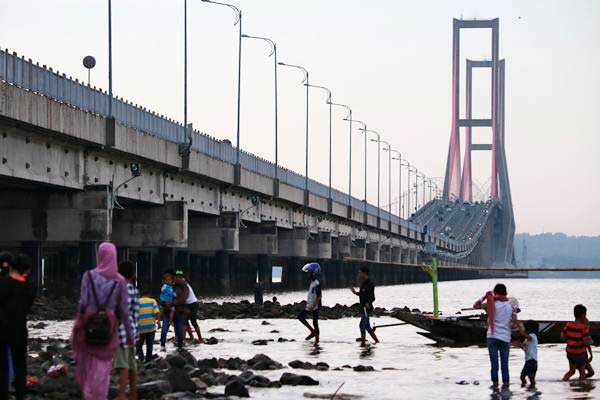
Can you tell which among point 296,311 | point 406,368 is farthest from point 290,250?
point 406,368

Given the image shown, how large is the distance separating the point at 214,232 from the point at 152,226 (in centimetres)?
1317

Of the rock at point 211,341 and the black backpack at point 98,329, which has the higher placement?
the black backpack at point 98,329

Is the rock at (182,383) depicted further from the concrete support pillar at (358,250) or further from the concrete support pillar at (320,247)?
the concrete support pillar at (358,250)

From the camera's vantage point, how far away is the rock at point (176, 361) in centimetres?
2089

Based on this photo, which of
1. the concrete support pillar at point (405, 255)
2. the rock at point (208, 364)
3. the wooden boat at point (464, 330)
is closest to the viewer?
the rock at point (208, 364)

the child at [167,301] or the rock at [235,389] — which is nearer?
the rock at [235,389]

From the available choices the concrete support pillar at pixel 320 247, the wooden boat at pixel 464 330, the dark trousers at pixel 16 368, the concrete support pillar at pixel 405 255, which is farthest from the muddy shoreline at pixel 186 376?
the concrete support pillar at pixel 405 255

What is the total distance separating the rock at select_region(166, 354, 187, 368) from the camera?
20891mm

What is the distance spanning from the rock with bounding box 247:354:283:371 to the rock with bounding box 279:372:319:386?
244 cm

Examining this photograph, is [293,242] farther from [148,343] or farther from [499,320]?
[499,320]

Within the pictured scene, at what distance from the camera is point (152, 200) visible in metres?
58.7

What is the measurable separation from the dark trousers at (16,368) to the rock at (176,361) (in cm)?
602

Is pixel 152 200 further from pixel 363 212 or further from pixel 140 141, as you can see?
pixel 363 212

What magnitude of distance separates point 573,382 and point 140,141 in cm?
3470
